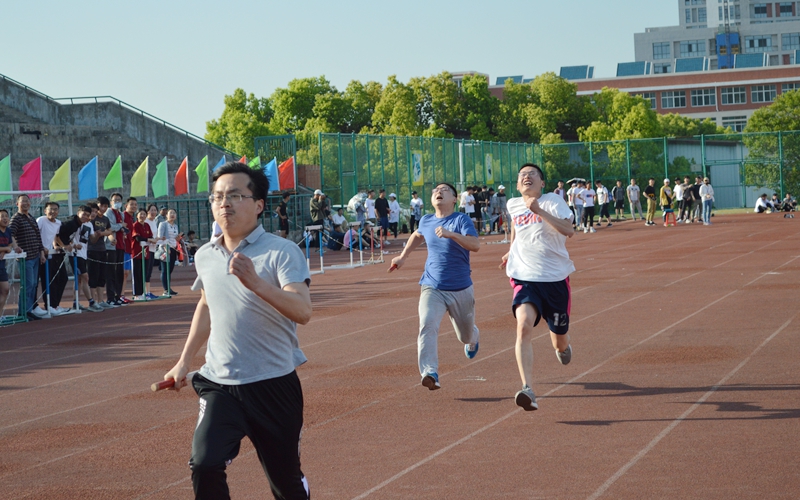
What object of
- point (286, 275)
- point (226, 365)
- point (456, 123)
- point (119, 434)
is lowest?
point (119, 434)

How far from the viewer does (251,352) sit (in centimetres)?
438

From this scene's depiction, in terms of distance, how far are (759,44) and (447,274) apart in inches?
6136

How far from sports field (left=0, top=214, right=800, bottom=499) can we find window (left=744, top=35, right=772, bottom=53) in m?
147

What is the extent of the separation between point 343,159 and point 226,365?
108ft

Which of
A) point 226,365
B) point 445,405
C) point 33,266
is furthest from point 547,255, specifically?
point 33,266

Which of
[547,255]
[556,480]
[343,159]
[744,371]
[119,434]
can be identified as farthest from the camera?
[343,159]

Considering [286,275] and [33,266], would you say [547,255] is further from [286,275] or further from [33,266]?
[33,266]

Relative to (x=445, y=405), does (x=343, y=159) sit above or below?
above

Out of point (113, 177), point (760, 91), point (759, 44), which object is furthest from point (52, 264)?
point (759, 44)

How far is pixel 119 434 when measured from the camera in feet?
25.0

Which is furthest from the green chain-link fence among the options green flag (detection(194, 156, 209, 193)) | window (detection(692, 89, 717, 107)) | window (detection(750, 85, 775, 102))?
window (detection(750, 85, 775, 102))

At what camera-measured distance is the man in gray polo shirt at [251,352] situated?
4301 millimetres

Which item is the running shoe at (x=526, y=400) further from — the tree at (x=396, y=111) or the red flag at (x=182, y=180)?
the tree at (x=396, y=111)

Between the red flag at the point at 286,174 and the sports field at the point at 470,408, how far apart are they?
58.3ft
